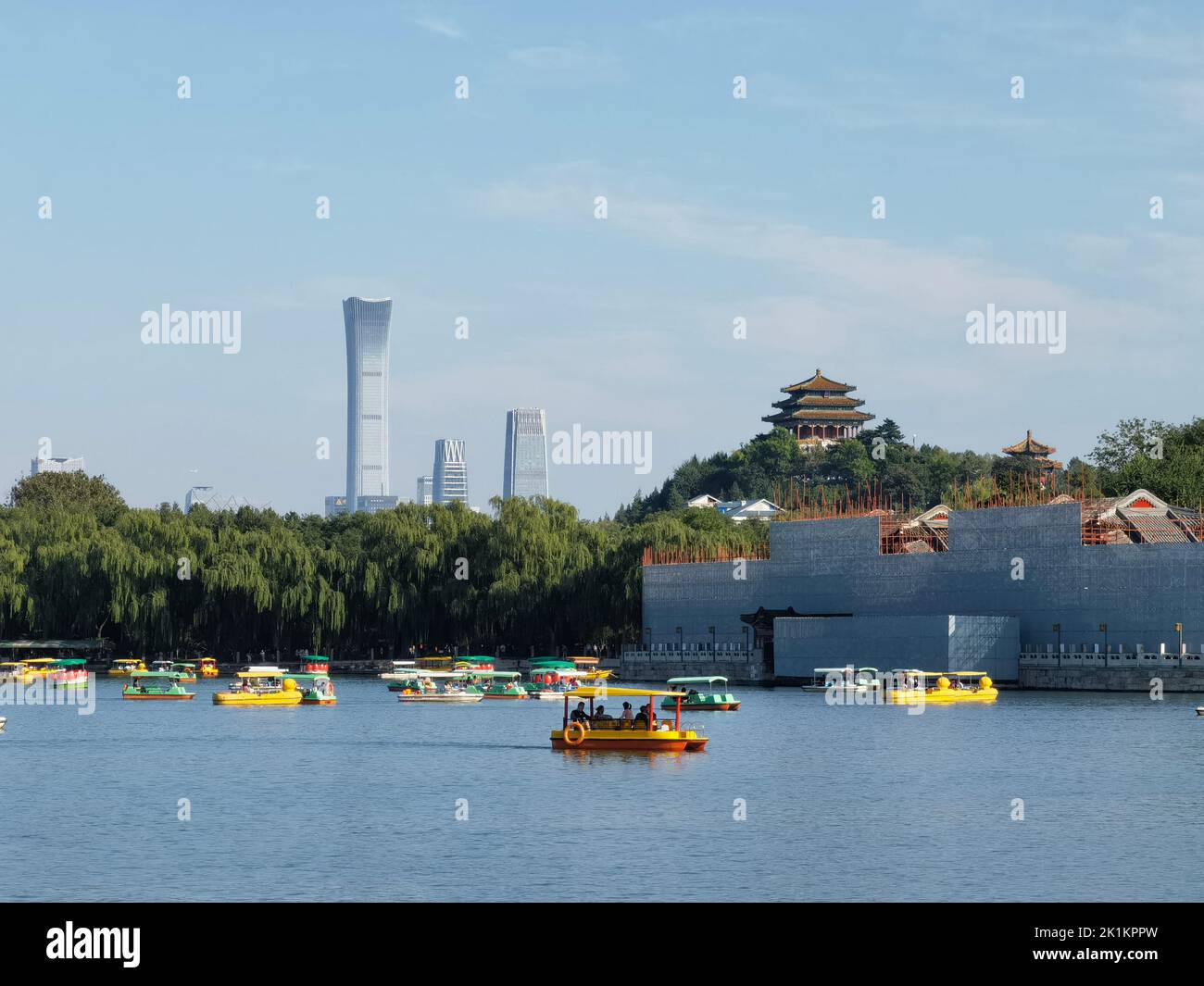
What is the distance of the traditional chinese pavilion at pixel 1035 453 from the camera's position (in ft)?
540

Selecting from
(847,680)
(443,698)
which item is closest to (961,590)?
(847,680)

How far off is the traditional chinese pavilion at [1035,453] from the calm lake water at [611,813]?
99.9 meters

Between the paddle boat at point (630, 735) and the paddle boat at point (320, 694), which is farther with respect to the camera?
the paddle boat at point (320, 694)

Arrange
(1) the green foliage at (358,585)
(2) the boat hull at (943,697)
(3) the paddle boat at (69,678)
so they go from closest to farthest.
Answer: (2) the boat hull at (943,697) → (3) the paddle boat at (69,678) → (1) the green foliage at (358,585)

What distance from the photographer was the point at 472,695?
8456 cm

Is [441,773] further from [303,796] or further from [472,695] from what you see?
[472,695]

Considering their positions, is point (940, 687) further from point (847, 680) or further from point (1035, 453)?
point (1035, 453)

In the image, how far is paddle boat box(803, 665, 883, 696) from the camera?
266 feet

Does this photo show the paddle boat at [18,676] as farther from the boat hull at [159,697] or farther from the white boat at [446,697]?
the white boat at [446,697]

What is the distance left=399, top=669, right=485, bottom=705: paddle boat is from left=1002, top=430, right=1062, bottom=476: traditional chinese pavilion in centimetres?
8694

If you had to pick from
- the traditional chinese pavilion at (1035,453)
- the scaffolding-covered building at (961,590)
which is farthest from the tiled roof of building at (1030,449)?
the scaffolding-covered building at (961,590)

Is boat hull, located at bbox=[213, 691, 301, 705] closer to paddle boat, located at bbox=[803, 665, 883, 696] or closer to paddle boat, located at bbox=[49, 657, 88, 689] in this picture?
paddle boat, located at bbox=[49, 657, 88, 689]

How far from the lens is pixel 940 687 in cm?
7975
